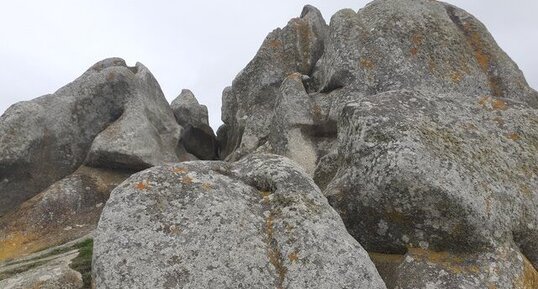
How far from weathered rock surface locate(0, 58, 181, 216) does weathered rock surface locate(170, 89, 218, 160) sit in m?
2.13

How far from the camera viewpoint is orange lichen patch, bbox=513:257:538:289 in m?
9.32

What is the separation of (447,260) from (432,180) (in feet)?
4.54

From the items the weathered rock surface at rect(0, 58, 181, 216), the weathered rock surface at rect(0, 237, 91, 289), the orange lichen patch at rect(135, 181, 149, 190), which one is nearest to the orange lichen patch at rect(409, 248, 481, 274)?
the orange lichen patch at rect(135, 181, 149, 190)

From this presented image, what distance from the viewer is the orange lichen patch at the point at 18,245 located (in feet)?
54.2

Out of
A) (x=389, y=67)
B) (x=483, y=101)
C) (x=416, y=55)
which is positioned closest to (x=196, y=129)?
(x=389, y=67)

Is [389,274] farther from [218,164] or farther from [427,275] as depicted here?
[218,164]

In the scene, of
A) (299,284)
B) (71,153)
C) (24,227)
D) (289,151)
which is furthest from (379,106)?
(71,153)

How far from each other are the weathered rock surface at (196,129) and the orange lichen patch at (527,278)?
18.7 meters

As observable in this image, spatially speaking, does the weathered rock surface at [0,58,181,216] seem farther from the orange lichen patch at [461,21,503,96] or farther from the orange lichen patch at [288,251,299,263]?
the orange lichen patch at [288,251,299,263]

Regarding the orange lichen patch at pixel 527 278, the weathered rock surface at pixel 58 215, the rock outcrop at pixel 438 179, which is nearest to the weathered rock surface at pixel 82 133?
the weathered rock surface at pixel 58 215

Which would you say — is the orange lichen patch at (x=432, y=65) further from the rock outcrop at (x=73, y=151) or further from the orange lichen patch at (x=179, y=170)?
the rock outcrop at (x=73, y=151)

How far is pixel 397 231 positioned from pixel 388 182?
950 mm

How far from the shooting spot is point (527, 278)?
9.51 meters

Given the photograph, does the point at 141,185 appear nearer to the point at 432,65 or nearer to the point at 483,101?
the point at 483,101
